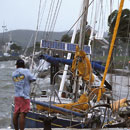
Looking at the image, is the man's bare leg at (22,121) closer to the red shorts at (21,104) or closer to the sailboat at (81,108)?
the red shorts at (21,104)

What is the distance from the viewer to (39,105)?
1055cm

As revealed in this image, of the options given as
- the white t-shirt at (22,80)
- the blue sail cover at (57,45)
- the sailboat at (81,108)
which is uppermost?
the blue sail cover at (57,45)

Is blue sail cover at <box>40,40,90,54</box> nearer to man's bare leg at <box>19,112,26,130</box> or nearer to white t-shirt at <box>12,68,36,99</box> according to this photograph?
white t-shirt at <box>12,68,36,99</box>

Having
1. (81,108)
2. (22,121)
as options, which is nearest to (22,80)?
(22,121)

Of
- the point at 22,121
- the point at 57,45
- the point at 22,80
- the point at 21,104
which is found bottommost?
the point at 22,121

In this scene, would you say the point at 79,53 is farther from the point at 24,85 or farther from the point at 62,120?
the point at 24,85

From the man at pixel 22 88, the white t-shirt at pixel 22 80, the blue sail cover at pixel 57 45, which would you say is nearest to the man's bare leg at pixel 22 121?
the man at pixel 22 88

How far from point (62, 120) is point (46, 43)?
332cm

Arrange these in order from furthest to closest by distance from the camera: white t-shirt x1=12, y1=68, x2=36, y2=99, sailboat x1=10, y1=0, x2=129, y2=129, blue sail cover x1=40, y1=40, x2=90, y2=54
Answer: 1. blue sail cover x1=40, y1=40, x2=90, y2=54
2. sailboat x1=10, y1=0, x2=129, y2=129
3. white t-shirt x1=12, y1=68, x2=36, y2=99

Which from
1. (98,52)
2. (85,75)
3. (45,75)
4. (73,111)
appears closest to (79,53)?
(85,75)

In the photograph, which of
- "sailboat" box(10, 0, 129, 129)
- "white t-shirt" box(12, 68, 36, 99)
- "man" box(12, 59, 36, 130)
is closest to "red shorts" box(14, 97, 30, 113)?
"man" box(12, 59, 36, 130)

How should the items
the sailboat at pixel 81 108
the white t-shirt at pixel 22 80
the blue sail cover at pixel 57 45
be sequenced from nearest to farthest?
the white t-shirt at pixel 22 80 → the sailboat at pixel 81 108 → the blue sail cover at pixel 57 45

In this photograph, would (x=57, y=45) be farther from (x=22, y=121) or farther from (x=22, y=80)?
(x=22, y=121)

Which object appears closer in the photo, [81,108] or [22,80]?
[22,80]
